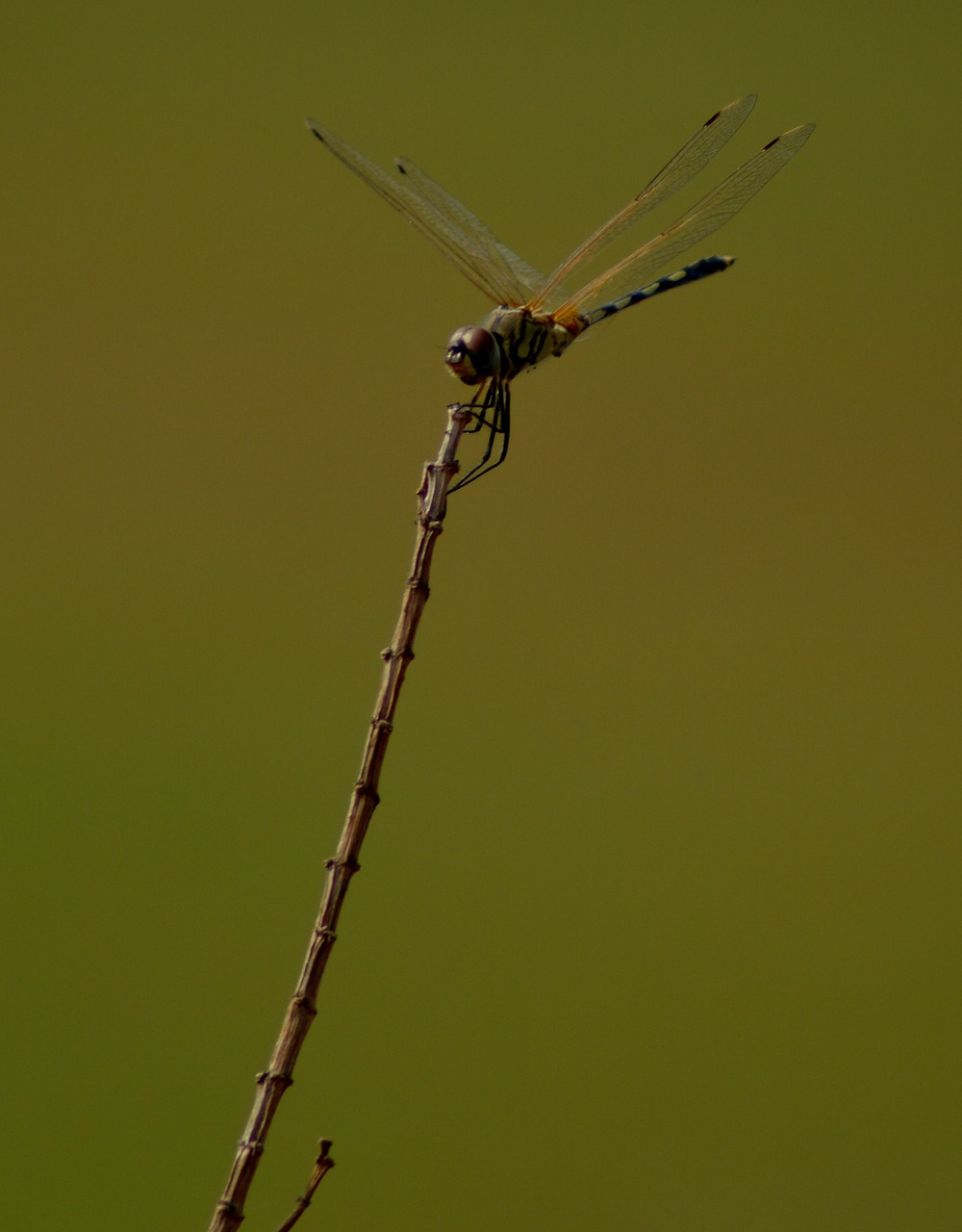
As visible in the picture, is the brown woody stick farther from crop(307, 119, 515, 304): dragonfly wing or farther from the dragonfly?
crop(307, 119, 515, 304): dragonfly wing

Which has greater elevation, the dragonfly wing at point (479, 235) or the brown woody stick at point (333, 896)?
the dragonfly wing at point (479, 235)

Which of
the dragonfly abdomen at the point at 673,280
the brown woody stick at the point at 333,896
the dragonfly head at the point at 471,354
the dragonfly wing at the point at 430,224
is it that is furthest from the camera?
the dragonfly abdomen at the point at 673,280

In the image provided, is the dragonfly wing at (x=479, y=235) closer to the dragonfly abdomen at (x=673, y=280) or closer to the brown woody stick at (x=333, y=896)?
the dragonfly abdomen at (x=673, y=280)

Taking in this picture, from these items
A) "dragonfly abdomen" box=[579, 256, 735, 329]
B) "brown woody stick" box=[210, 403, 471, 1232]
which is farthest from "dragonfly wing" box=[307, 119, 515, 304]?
"brown woody stick" box=[210, 403, 471, 1232]

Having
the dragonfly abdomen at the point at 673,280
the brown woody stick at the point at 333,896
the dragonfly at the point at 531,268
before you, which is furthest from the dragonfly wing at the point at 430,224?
the brown woody stick at the point at 333,896

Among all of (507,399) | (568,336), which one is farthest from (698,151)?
(507,399)

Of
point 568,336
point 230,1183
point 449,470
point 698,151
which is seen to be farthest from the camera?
point 698,151

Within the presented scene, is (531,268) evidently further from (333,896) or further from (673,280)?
(333,896)

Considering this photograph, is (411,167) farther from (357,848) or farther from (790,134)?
(357,848)
